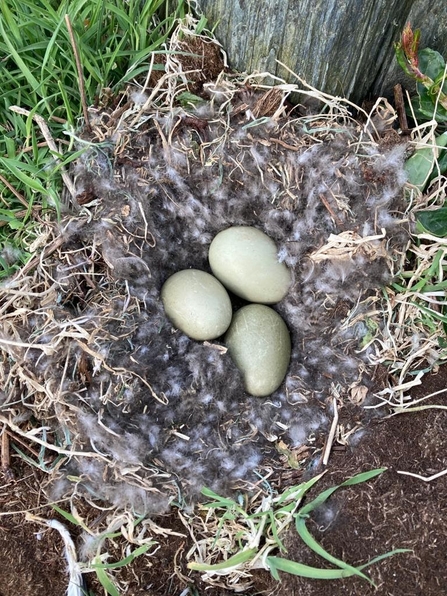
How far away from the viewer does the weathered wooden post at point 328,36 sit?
1582 mm

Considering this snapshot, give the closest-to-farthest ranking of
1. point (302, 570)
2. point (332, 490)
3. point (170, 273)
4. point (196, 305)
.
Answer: point (302, 570) → point (332, 490) → point (196, 305) → point (170, 273)

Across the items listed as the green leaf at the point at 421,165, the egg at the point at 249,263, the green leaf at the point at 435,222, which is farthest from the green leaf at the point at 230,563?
the green leaf at the point at 421,165

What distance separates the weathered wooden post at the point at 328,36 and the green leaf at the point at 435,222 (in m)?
0.42

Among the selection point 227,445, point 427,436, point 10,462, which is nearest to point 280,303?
point 227,445

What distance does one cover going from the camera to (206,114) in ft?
6.05

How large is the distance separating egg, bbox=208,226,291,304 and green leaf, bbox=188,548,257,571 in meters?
0.73

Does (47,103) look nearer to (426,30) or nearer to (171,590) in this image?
(426,30)

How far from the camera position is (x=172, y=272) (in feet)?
6.34

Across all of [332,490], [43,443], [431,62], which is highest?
[431,62]

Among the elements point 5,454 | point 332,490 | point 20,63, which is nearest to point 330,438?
point 332,490

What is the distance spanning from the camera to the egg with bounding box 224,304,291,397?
72.1 inches

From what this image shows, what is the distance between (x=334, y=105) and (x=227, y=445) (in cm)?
101

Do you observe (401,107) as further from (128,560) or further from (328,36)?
(128,560)

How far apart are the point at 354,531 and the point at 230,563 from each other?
0.31m
